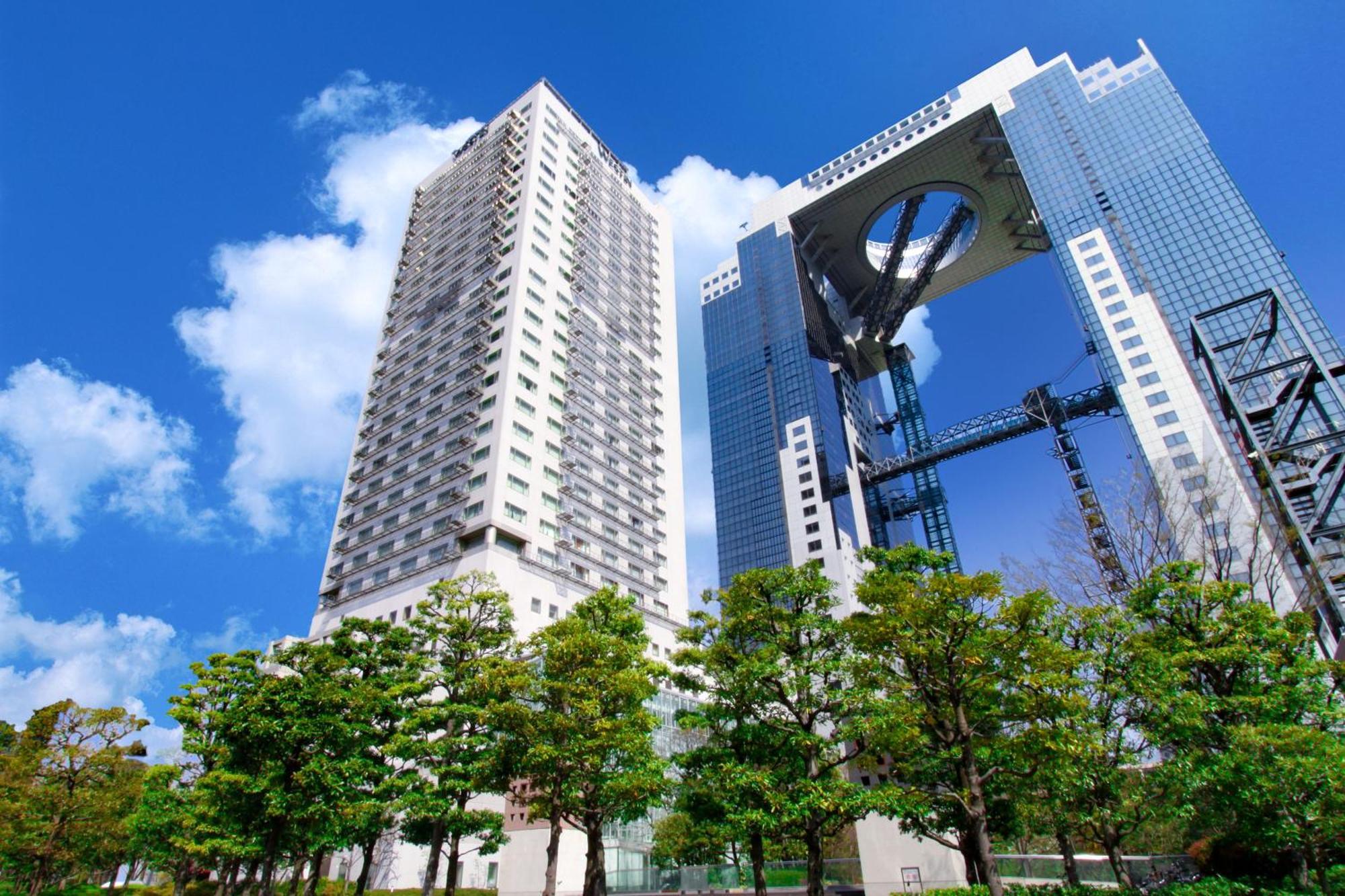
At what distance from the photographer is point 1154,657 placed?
18594 millimetres

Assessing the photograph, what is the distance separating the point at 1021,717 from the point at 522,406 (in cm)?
4675

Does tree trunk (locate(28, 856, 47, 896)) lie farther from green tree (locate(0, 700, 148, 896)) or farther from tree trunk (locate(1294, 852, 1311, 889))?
tree trunk (locate(1294, 852, 1311, 889))

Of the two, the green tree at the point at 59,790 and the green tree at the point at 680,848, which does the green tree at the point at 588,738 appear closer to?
the green tree at the point at 680,848

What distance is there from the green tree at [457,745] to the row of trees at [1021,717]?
7.83 m

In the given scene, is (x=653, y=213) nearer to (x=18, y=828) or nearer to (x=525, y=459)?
(x=525, y=459)

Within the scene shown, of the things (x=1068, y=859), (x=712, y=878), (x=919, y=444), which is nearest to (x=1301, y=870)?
(x=1068, y=859)

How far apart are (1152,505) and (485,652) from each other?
29759 millimetres

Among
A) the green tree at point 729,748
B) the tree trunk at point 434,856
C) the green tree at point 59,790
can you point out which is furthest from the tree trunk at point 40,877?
the green tree at point 729,748

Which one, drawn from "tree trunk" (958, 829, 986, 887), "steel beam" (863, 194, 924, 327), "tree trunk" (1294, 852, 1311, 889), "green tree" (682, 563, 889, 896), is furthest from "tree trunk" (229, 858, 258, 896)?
"steel beam" (863, 194, 924, 327)

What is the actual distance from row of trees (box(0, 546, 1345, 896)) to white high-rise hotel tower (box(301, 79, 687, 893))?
17333mm

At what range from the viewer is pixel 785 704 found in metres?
22.2


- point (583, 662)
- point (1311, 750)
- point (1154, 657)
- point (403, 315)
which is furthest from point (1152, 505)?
point (403, 315)

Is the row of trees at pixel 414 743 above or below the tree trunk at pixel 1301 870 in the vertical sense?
above

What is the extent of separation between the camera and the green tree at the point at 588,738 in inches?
919
